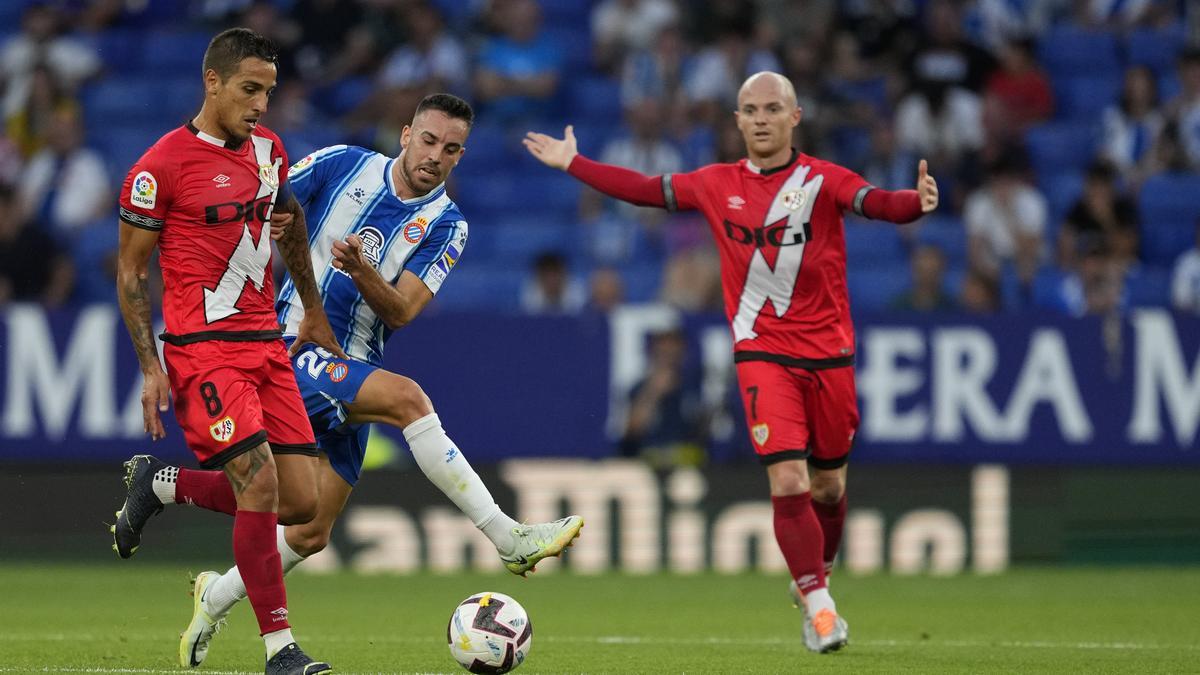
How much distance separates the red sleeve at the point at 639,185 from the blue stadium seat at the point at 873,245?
6.55 m

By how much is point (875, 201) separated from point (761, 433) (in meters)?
1.20

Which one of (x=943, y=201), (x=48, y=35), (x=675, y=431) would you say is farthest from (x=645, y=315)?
(x=48, y=35)

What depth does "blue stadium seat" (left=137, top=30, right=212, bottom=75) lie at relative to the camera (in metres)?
17.5

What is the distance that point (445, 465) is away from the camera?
25.3ft

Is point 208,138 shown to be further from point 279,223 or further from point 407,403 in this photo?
point 407,403

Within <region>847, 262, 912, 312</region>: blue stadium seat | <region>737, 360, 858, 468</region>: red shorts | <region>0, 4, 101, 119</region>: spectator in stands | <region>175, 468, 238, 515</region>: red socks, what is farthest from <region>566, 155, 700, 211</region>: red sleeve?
<region>0, 4, 101, 119</region>: spectator in stands

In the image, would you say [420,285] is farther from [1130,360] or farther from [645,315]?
[1130,360]

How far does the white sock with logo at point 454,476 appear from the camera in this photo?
769cm

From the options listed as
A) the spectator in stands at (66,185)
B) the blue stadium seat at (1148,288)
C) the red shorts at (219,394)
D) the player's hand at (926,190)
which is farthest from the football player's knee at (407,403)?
the spectator in stands at (66,185)

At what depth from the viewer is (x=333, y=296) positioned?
26.2 ft

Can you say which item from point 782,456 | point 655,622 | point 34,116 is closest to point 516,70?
point 34,116

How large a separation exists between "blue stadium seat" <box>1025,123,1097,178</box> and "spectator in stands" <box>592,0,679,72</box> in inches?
137

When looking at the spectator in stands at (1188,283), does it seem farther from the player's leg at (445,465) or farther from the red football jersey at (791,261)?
the player's leg at (445,465)

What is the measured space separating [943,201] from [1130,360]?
3.21 m
